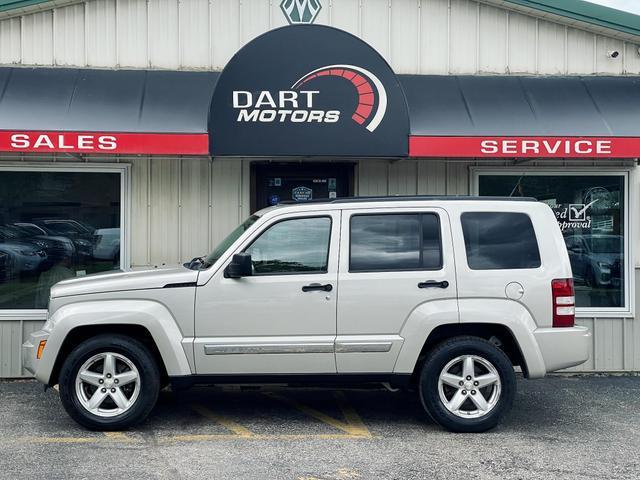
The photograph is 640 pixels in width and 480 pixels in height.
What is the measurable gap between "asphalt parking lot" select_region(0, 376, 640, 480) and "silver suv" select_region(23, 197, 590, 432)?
382 millimetres

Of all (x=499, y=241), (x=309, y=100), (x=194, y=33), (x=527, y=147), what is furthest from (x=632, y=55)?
(x=194, y=33)

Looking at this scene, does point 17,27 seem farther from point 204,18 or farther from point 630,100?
point 630,100

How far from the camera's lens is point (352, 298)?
6.50m

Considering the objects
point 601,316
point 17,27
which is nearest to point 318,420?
point 601,316

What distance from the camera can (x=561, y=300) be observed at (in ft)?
21.5

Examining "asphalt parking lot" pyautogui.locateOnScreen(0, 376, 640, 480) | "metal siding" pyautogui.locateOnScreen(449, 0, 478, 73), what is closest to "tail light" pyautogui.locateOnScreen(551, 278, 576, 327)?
"asphalt parking lot" pyautogui.locateOnScreen(0, 376, 640, 480)

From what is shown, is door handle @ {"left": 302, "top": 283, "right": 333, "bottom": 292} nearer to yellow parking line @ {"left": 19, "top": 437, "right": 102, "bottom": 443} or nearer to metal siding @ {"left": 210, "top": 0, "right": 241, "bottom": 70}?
yellow parking line @ {"left": 19, "top": 437, "right": 102, "bottom": 443}

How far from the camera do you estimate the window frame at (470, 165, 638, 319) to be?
372 inches

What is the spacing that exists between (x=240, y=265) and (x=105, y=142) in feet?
8.72

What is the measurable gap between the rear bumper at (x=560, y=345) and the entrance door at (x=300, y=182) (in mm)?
3779

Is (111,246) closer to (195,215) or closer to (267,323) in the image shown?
(195,215)

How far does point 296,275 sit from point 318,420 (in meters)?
1.48

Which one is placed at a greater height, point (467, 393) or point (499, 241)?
point (499, 241)

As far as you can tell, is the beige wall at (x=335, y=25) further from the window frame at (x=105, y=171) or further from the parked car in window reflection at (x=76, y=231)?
the parked car in window reflection at (x=76, y=231)
